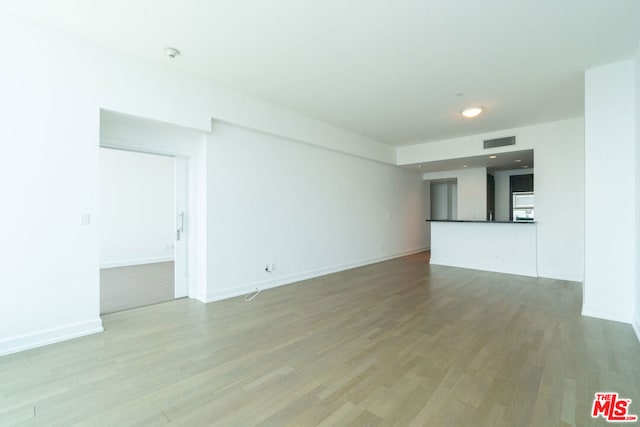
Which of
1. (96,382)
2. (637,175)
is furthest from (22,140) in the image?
(637,175)

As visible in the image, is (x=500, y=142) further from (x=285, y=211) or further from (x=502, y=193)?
(x=285, y=211)

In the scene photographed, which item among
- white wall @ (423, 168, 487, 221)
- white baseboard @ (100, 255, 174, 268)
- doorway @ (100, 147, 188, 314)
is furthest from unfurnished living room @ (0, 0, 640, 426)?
white wall @ (423, 168, 487, 221)

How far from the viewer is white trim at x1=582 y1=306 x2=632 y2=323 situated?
10.7 feet

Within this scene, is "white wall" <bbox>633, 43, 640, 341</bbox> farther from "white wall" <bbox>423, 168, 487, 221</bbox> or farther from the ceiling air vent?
"white wall" <bbox>423, 168, 487, 221</bbox>

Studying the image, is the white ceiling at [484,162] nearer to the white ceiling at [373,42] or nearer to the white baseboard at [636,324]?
the white ceiling at [373,42]

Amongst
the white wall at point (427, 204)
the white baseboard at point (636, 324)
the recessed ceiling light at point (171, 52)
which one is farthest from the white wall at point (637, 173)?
the white wall at point (427, 204)

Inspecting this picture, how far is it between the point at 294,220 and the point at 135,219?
4543 millimetres

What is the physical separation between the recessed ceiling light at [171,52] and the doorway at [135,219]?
9.68ft

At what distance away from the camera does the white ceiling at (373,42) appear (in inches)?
98.1

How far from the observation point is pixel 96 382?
7.00 ft

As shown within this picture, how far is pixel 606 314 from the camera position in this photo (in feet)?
11.0

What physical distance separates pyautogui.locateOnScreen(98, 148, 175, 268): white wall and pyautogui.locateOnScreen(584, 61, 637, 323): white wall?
7.91 meters

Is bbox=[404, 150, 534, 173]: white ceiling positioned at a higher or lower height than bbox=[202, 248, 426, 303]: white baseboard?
higher

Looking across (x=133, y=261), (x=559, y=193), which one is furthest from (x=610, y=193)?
(x=133, y=261)
